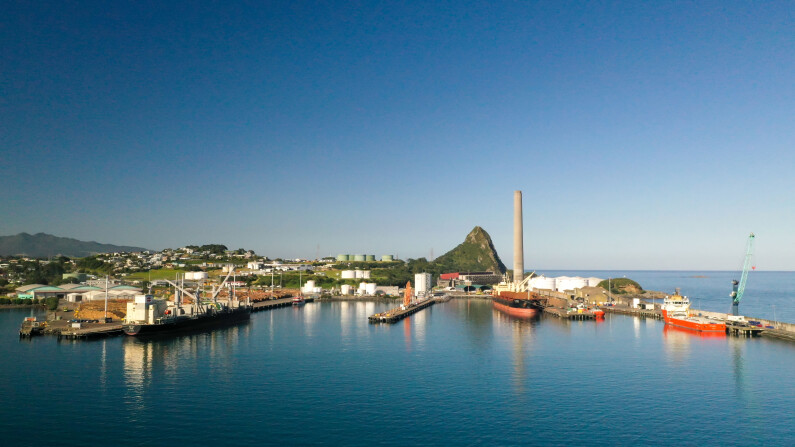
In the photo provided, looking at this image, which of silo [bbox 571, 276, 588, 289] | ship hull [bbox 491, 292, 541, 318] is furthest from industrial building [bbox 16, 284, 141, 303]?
silo [bbox 571, 276, 588, 289]

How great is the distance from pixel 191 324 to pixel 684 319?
75471 mm

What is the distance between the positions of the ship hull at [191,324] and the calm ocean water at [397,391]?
2025 millimetres

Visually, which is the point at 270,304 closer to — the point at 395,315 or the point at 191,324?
the point at 395,315

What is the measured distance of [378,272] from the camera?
19338cm

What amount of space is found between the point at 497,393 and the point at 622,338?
3657cm

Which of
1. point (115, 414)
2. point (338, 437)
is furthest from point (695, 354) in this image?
point (115, 414)

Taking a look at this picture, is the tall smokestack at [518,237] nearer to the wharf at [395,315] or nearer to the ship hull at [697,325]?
the wharf at [395,315]

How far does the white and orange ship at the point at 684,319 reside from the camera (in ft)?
230

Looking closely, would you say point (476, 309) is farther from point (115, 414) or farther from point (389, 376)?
point (115, 414)

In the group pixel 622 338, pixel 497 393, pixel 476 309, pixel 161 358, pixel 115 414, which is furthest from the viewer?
pixel 476 309

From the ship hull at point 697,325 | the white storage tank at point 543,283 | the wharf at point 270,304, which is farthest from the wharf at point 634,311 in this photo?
the wharf at point 270,304

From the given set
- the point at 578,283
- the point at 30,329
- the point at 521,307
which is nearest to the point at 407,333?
the point at 521,307

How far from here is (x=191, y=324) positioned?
74750 millimetres

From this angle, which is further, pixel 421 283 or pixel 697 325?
pixel 421 283
